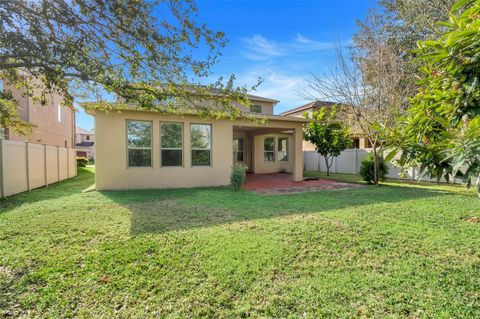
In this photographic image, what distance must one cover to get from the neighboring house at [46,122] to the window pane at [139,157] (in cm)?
853

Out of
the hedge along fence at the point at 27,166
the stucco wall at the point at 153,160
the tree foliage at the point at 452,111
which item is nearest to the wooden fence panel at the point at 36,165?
the hedge along fence at the point at 27,166

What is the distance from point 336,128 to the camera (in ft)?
53.7

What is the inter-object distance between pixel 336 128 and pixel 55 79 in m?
15.2

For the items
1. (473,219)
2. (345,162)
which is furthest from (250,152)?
(473,219)

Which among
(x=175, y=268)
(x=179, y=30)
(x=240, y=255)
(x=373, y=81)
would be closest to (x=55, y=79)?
(x=179, y=30)

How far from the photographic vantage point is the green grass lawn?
9.33 ft

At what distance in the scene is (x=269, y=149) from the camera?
59.1 feet

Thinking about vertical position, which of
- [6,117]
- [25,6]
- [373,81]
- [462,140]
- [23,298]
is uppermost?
[373,81]

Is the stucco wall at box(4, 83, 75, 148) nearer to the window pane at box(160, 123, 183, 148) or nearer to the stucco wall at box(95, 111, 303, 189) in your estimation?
the stucco wall at box(95, 111, 303, 189)

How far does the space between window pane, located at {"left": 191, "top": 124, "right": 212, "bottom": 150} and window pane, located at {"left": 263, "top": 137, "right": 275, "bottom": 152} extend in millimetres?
7084

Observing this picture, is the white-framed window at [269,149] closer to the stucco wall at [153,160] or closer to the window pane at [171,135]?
the stucco wall at [153,160]

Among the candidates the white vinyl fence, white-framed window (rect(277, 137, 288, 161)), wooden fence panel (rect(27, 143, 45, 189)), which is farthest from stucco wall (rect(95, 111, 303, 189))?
the white vinyl fence

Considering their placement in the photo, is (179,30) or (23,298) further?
(179,30)

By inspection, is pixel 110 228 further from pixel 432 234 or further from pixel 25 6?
pixel 432 234
